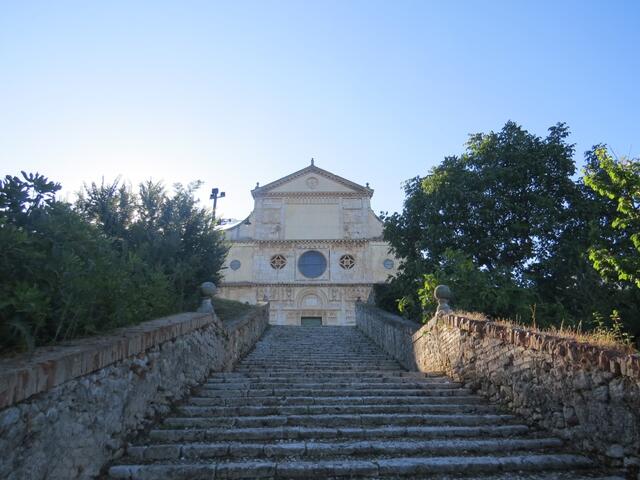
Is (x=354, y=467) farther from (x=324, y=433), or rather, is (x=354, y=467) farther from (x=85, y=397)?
(x=85, y=397)

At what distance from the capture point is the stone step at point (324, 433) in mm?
4504

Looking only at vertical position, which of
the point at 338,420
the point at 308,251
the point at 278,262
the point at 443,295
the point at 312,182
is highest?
the point at 312,182

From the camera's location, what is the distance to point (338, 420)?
5.03m

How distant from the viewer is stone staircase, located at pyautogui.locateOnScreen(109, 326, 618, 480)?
3.88 m

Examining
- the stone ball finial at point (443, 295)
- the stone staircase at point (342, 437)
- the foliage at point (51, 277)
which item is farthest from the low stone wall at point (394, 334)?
the foliage at point (51, 277)

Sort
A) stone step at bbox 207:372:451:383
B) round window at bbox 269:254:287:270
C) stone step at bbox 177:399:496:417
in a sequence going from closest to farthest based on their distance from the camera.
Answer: stone step at bbox 177:399:496:417 → stone step at bbox 207:372:451:383 → round window at bbox 269:254:287:270

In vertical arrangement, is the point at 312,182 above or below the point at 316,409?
above

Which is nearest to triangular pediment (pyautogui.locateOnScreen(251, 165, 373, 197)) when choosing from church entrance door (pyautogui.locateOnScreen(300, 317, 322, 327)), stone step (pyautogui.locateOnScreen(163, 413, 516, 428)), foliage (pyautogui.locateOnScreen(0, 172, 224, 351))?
church entrance door (pyautogui.locateOnScreen(300, 317, 322, 327))

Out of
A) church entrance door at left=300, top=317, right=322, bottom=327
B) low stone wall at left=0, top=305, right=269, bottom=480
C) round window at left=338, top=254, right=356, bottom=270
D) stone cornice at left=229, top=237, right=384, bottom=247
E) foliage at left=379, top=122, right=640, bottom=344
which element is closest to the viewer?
low stone wall at left=0, top=305, right=269, bottom=480

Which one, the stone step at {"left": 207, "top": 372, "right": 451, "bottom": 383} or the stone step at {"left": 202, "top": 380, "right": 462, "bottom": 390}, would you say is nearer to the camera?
the stone step at {"left": 202, "top": 380, "right": 462, "bottom": 390}

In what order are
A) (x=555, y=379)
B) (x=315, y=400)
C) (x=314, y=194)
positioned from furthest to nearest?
(x=314, y=194) → (x=315, y=400) → (x=555, y=379)

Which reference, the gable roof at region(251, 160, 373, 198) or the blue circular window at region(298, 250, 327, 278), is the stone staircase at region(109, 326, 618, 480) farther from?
the gable roof at region(251, 160, 373, 198)

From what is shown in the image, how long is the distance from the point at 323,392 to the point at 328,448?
183 cm

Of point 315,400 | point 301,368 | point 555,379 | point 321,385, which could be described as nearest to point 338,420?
point 315,400
